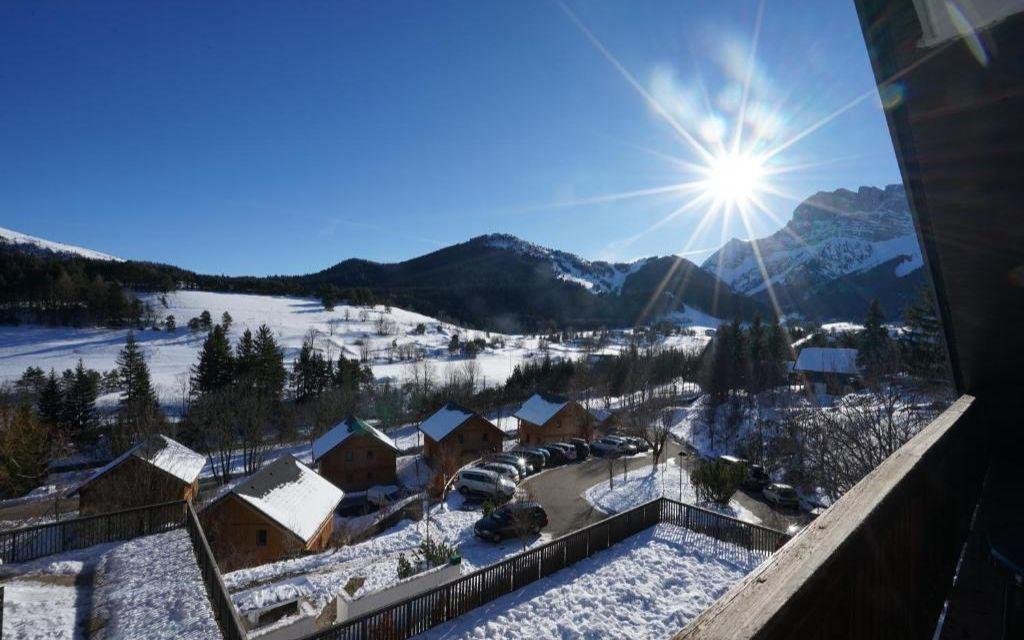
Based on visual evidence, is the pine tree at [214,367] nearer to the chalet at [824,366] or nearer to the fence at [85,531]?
the fence at [85,531]

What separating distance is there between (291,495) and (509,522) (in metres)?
9.70

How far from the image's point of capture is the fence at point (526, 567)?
870 cm

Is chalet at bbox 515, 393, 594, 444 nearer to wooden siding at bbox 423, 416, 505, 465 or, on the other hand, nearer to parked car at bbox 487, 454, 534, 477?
wooden siding at bbox 423, 416, 505, 465

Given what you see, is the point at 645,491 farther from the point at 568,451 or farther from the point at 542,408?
the point at 542,408

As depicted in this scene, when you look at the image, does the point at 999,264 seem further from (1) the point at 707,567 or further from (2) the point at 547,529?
(2) the point at 547,529

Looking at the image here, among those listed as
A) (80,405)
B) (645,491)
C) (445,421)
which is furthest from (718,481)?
(80,405)

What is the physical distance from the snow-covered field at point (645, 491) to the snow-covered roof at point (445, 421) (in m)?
13.1

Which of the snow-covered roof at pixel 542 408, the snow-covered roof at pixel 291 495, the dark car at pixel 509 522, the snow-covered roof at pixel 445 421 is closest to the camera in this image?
the dark car at pixel 509 522

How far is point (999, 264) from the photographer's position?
271 centimetres

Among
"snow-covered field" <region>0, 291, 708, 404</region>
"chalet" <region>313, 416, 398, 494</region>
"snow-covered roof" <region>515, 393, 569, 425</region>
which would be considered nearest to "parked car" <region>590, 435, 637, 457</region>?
"snow-covered roof" <region>515, 393, 569, 425</region>

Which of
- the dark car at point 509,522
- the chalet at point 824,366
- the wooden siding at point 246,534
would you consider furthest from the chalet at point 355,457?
the chalet at point 824,366

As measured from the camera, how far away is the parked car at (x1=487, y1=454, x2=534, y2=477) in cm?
2673

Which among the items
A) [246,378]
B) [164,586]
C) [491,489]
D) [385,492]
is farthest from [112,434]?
[164,586]

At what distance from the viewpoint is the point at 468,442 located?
35.0 meters
